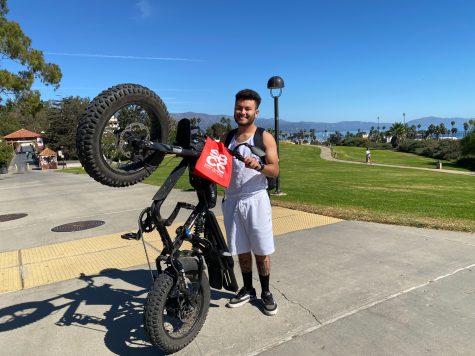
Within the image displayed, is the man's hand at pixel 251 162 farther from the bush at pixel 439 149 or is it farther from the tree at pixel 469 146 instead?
the bush at pixel 439 149

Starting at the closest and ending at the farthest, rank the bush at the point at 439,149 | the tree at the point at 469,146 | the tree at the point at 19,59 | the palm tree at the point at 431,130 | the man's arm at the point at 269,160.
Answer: the man's arm at the point at 269,160, the tree at the point at 19,59, the tree at the point at 469,146, the bush at the point at 439,149, the palm tree at the point at 431,130

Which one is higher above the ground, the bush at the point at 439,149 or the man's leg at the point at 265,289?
the man's leg at the point at 265,289

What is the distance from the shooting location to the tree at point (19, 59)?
22000 millimetres

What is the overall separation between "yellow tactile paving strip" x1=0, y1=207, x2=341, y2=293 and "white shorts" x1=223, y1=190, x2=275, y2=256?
1978 millimetres

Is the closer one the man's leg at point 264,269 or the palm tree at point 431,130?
the man's leg at point 264,269

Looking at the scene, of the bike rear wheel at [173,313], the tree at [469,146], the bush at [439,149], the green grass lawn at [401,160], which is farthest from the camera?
the bush at [439,149]

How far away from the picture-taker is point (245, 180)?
3227 mm

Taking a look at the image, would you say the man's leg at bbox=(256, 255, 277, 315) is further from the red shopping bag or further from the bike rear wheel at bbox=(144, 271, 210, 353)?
the red shopping bag

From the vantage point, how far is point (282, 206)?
327 inches

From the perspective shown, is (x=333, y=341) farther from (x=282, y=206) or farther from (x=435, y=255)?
(x=282, y=206)

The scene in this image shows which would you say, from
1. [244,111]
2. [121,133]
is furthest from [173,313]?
[244,111]

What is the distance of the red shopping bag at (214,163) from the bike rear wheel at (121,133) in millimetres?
412

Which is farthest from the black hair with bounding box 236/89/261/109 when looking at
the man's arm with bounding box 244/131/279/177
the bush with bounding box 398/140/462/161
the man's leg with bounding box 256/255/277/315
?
the bush with bounding box 398/140/462/161

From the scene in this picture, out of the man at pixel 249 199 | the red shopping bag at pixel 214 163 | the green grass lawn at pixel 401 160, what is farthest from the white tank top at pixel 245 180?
the green grass lawn at pixel 401 160
